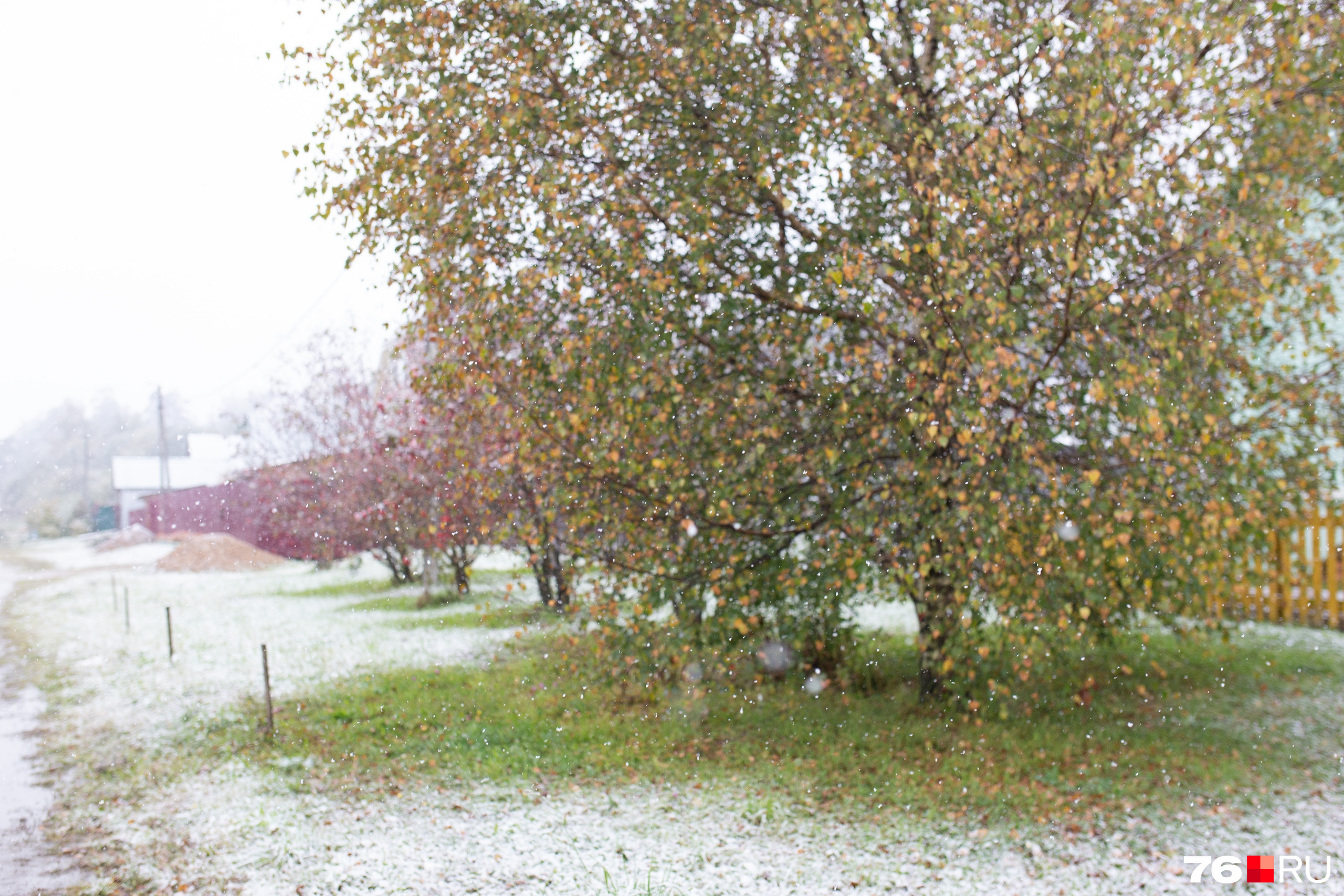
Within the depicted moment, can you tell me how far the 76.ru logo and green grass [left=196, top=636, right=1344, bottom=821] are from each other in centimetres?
71

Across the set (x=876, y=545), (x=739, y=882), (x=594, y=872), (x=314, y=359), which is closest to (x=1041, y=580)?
(x=876, y=545)

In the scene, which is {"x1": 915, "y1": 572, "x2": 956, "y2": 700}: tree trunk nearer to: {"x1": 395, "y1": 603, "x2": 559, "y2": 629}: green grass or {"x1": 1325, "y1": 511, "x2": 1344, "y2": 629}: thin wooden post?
{"x1": 395, "y1": 603, "x2": 559, "y2": 629}: green grass

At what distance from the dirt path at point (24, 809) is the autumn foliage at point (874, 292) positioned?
11.5 feet

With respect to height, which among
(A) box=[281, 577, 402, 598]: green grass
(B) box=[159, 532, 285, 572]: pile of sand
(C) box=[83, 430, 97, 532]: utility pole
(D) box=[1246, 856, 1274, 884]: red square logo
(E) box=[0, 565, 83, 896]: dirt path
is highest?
(C) box=[83, 430, 97, 532]: utility pole

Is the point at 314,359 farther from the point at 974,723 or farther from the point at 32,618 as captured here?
the point at 974,723

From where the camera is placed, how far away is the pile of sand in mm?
28359

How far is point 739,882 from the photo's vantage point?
4.83 metres

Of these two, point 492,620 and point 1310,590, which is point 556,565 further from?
point 1310,590

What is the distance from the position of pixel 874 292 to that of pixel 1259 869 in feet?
12.4

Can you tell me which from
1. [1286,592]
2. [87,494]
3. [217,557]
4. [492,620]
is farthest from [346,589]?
[87,494]

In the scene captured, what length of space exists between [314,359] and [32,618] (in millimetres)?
7375

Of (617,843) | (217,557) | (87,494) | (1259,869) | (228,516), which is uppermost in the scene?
(87,494)

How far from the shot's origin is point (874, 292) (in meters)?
6.07

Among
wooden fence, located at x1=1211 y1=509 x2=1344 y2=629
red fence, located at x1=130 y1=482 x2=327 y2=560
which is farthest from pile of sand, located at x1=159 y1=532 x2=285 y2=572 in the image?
wooden fence, located at x1=1211 y1=509 x2=1344 y2=629
